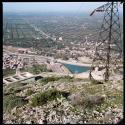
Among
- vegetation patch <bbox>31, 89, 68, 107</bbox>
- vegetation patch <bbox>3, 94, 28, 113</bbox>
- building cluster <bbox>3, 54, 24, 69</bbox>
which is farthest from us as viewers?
building cluster <bbox>3, 54, 24, 69</bbox>

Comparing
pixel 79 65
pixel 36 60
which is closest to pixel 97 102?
pixel 79 65

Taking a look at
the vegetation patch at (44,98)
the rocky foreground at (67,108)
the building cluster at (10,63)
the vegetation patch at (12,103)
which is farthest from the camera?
the building cluster at (10,63)

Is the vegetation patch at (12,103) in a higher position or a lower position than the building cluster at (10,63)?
higher

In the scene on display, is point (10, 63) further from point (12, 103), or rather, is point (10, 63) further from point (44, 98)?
point (44, 98)

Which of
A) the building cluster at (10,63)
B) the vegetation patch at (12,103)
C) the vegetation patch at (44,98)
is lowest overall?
the building cluster at (10,63)

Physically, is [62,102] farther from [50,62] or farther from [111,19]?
[50,62]

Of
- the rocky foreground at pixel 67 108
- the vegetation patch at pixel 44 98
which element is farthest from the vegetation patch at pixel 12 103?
the vegetation patch at pixel 44 98

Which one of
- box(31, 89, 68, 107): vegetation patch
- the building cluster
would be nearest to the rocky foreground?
box(31, 89, 68, 107): vegetation patch

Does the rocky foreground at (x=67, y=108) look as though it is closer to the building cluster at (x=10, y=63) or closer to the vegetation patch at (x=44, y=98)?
the vegetation patch at (x=44, y=98)

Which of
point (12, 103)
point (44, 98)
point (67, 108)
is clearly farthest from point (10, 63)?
point (67, 108)

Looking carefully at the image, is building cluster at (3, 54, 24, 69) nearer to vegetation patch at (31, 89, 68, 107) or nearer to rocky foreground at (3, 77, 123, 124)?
rocky foreground at (3, 77, 123, 124)

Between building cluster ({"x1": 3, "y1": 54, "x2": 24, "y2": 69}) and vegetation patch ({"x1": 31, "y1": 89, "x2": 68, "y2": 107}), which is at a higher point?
vegetation patch ({"x1": 31, "y1": 89, "x2": 68, "y2": 107})
